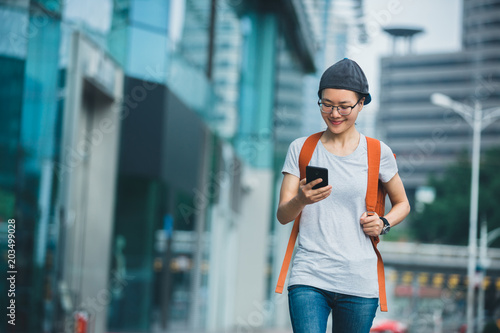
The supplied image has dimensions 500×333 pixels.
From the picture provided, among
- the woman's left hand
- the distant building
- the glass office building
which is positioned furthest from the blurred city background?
the distant building

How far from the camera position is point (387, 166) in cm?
299

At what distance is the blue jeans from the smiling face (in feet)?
2.06

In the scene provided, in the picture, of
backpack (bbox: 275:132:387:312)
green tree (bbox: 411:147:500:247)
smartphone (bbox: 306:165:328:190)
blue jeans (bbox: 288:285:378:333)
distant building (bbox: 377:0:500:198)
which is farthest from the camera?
distant building (bbox: 377:0:500:198)

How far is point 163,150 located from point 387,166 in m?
10.0

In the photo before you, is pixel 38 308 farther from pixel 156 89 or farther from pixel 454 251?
pixel 454 251

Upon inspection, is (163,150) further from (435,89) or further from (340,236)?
(435,89)

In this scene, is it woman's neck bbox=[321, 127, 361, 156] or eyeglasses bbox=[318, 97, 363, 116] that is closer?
eyeglasses bbox=[318, 97, 363, 116]

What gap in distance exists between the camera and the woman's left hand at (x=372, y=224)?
113 inches

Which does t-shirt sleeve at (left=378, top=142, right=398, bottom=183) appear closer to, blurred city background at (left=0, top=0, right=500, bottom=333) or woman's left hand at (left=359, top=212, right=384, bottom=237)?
woman's left hand at (left=359, top=212, right=384, bottom=237)

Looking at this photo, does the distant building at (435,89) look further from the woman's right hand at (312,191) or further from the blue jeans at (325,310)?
the woman's right hand at (312,191)

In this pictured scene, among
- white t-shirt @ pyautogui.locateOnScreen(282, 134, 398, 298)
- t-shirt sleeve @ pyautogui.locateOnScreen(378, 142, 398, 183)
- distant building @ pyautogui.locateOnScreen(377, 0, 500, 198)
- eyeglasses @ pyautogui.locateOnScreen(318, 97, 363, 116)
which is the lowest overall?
white t-shirt @ pyautogui.locateOnScreen(282, 134, 398, 298)

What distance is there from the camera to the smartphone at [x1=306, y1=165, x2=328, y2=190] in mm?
2635

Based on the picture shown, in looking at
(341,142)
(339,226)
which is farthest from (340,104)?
(339,226)

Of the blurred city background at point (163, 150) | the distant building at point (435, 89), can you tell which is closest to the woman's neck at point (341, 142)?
the blurred city background at point (163, 150)
